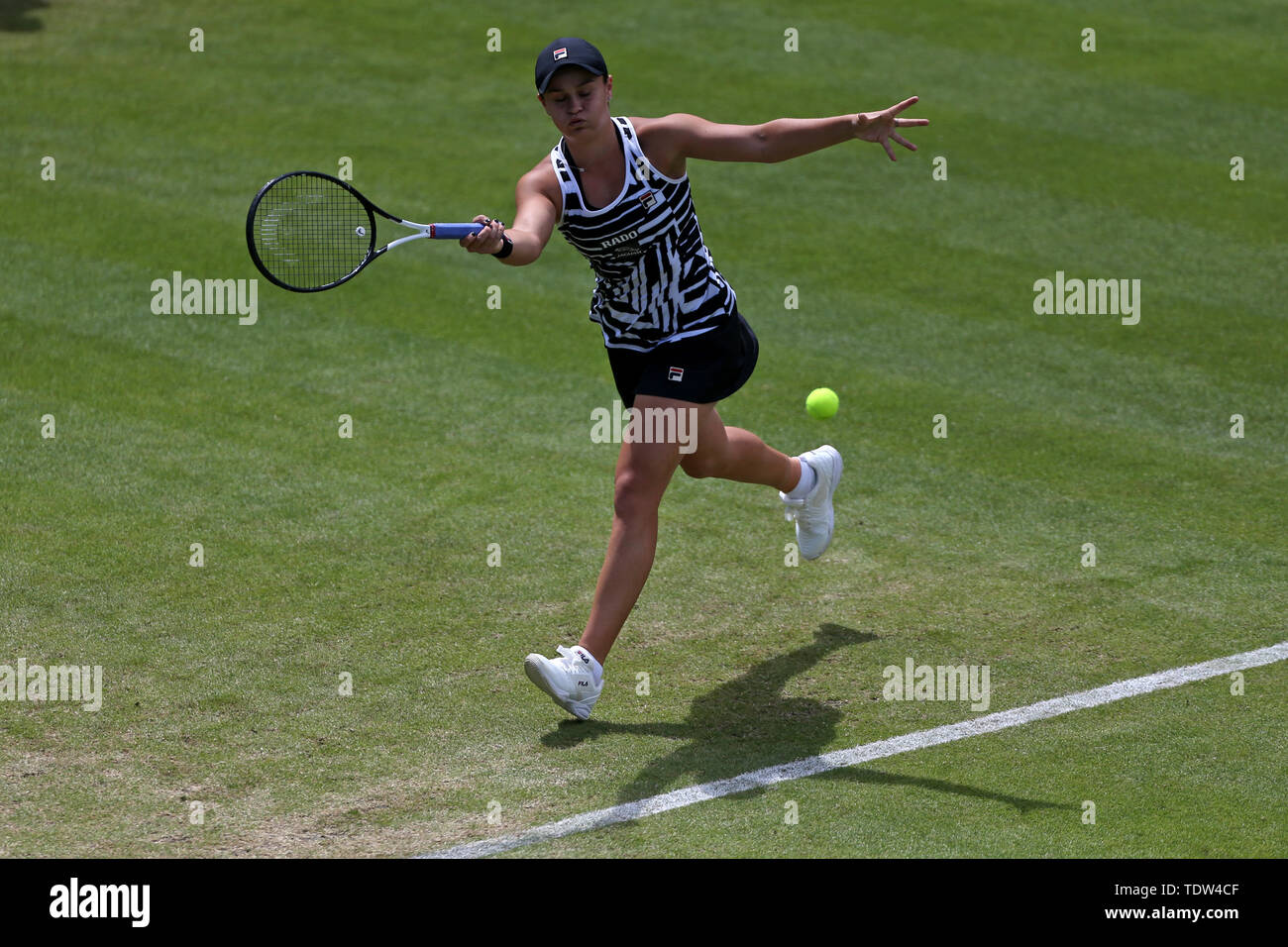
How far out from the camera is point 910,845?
5.18 meters

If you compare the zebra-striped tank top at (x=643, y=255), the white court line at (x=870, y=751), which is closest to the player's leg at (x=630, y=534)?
the zebra-striped tank top at (x=643, y=255)

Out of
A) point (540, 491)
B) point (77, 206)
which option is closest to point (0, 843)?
point (540, 491)

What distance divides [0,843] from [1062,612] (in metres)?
4.68

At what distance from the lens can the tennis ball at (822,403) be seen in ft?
28.8

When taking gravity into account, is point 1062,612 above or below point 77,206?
below

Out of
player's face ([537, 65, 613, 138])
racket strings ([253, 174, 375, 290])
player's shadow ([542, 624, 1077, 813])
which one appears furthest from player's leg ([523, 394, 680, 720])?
racket strings ([253, 174, 375, 290])

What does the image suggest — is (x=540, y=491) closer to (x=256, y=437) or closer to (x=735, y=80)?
(x=256, y=437)

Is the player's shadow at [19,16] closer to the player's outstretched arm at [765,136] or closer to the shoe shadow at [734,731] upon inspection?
the player's outstretched arm at [765,136]

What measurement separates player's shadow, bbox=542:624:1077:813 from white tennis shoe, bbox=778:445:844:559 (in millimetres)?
844

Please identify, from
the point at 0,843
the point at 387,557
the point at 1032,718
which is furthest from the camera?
the point at 387,557

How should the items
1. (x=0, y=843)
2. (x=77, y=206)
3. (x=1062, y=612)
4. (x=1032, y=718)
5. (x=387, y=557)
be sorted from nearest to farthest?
(x=0, y=843) → (x=1032, y=718) → (x=1062, y=612) → (x=387, y=557) → (x=77, y=206)

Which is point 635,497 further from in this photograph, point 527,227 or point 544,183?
point 544,183

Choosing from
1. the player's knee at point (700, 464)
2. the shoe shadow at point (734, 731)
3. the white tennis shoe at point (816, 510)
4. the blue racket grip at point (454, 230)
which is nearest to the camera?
the blue racket grip at point (454, 230)

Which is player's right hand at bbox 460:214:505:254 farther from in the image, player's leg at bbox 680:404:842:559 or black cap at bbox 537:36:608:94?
player's leg at bbox 680:404:842:559
